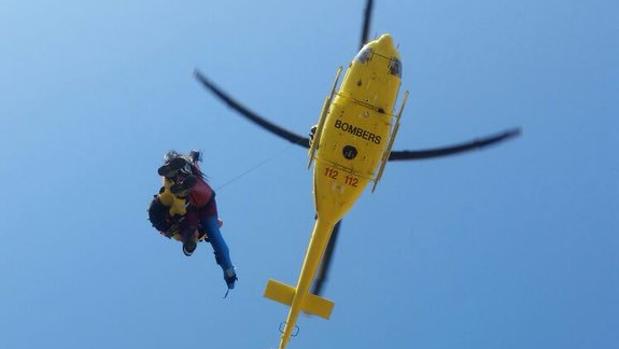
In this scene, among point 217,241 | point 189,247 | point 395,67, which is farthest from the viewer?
point 395,67

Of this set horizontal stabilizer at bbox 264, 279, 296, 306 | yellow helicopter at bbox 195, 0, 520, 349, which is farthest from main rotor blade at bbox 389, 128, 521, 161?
horizontal stabilizer at bbox 264, 279, 296, 306

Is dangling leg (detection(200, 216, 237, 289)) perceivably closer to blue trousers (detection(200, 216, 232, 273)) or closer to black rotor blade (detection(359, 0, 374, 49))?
blue trousers (detection(200, 216, 232, 273))

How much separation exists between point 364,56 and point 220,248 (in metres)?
6.75

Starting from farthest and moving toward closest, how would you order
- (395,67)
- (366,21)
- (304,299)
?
(366,21)
(304,299)
(395,67)

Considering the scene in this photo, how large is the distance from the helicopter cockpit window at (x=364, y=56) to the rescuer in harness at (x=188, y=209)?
5523 millimetres

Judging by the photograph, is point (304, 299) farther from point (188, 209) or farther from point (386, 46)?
point (386, 46)

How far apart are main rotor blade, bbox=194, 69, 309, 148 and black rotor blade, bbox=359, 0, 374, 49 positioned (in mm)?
3346

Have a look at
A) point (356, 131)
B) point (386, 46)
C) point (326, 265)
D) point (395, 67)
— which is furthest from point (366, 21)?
point (326, 265)

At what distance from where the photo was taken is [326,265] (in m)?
19.4

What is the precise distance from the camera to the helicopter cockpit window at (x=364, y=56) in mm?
18828

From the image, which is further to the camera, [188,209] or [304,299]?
[304,299]

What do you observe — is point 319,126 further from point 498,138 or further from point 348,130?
point 498,138

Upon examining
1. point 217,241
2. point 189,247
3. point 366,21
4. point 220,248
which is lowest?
point 189,247

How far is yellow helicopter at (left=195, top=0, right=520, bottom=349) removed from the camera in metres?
18.0
